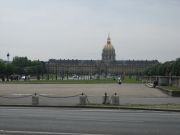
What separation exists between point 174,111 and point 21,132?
15047 millimetres

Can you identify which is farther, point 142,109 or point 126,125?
point 142,109

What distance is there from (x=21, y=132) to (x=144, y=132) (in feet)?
13.0

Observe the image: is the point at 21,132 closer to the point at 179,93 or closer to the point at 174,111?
the point at 174,111

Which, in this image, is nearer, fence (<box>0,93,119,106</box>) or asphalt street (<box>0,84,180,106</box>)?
fence (<box>0,93,119,106</box>)

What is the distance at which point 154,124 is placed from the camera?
19.2 meters

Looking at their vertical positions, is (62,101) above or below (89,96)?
below

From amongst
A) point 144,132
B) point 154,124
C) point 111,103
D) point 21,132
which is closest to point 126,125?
point 154,124

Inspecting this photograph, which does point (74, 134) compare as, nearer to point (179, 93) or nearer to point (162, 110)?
point (162, 110)

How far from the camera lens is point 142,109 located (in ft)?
101

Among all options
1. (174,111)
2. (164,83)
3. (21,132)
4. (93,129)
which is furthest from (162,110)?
(164,83)

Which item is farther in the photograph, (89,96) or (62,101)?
(89,96)

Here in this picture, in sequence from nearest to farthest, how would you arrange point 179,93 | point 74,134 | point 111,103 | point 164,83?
point 74,134, point 111,103, point 179,93, point 164,83

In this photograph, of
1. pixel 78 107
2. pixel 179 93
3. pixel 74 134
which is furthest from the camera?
pixel 179 93

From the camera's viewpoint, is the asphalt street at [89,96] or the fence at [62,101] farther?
the asphalt street at [89,96]
